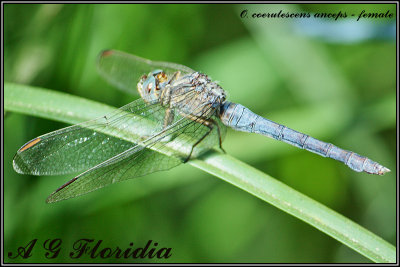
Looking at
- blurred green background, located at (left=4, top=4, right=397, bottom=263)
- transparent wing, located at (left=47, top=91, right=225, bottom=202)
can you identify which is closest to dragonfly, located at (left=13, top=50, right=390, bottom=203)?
transparent wing, located at (left=47, top=91, right=225, bottom=202)

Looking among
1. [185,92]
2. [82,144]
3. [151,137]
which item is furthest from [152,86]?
[82,144]

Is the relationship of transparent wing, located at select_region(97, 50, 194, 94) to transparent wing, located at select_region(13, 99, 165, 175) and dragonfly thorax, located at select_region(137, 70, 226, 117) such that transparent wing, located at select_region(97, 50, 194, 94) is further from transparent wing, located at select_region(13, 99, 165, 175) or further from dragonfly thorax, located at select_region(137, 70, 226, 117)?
transparent wing, located at select_region(13, 99, 165, 175)

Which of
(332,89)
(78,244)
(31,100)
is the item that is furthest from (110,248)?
(332,89)

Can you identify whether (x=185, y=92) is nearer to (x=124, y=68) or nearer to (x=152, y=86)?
(x=152, y=86)

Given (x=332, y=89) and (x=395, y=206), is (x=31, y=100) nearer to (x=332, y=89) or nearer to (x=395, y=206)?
(x=332, y=89)

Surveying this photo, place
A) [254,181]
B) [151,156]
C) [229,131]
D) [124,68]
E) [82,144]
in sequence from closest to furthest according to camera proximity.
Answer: [254,181], [82,144], [151,156], [124,68], [229,131]

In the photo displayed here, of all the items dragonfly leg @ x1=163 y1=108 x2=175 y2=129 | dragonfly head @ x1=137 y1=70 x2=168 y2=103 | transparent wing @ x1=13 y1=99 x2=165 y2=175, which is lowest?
transparent wing @ x1=13 y1=99 x2=165 y2=175

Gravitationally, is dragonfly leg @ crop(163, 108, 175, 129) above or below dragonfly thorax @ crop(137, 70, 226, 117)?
below

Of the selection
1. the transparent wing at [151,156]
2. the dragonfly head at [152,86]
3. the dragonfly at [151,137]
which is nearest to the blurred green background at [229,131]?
the dragonfly at [151,137]

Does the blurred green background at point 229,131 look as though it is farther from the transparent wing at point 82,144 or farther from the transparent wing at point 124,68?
the transparent wing at point 82,144
